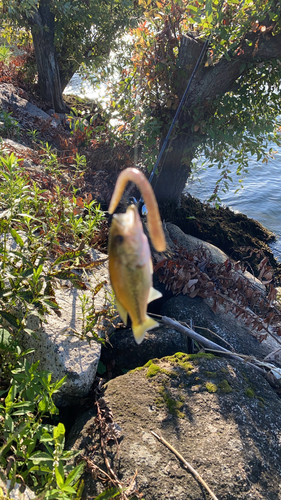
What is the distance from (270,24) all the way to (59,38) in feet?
19.1

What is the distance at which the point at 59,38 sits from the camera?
320 inches

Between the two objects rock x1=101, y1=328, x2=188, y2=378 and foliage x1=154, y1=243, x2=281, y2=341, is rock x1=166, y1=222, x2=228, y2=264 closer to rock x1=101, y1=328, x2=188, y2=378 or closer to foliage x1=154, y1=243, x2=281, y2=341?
foliage x1=154, y1=243, x2=281, y2=341

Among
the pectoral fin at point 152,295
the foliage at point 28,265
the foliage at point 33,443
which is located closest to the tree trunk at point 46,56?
the foliage at point 28,265

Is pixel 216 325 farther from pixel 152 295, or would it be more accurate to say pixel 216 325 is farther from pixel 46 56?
pixel 46 56

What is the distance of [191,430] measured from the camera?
257 cm

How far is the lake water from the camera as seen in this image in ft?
31.9

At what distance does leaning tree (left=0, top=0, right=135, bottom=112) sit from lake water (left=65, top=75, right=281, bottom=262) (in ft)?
2.43

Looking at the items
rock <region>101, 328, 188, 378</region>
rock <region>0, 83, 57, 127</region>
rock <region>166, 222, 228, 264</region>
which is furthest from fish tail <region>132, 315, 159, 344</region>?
rock <region>0, 83, 57, 127</region>

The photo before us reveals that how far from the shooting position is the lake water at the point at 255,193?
31.9 ft

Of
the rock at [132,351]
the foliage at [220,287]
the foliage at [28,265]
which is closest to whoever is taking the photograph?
the foliage at [28,265]

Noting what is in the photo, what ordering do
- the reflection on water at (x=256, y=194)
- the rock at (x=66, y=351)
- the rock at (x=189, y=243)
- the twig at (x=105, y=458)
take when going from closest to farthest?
the twig at (x=105, y=458), the rock at (x=66, y=351), the rock at (x=189, y=243), the reflection on water at (x=256, y=194)

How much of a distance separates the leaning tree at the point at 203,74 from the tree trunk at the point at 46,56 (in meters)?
3.85

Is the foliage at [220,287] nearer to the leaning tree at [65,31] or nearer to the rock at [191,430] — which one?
the rock at [191,430]

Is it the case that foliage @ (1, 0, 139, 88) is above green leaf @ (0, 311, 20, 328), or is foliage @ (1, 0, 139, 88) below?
above
